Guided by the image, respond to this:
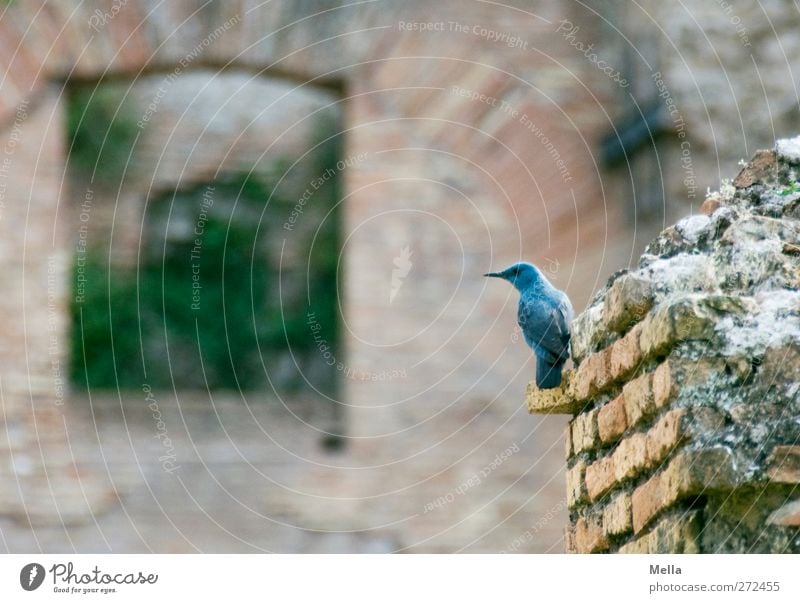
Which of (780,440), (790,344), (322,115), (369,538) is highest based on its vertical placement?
(322,115)

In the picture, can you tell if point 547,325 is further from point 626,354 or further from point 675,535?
point 675,535

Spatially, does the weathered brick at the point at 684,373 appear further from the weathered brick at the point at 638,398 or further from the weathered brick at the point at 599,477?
the weathered brick at the point at 599,477

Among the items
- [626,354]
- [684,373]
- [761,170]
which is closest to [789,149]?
[761,170]

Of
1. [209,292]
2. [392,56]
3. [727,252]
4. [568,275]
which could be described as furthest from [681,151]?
[727,252]

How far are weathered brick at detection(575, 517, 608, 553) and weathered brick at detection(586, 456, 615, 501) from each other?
0.07 metres

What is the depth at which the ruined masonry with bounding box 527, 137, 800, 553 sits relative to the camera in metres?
2.76

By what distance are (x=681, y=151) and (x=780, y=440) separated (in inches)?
166

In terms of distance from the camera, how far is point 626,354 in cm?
325

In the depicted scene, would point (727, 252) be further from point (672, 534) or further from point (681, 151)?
point (681, 151)

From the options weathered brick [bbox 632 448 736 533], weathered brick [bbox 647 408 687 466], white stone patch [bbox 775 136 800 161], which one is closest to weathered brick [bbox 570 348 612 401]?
weathered brick [bbox 647 408 687 466]

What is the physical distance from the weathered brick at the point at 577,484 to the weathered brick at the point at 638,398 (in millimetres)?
363

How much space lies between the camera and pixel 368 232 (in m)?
7.43

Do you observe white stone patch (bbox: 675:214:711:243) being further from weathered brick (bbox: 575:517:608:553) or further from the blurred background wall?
the blurred background wall

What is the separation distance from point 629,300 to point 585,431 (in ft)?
1.49
